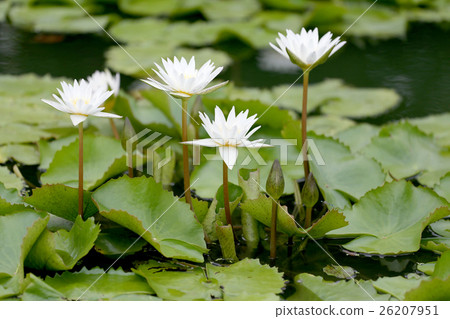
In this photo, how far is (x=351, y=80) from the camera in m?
3.08

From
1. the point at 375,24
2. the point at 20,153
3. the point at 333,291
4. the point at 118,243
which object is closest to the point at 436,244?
the point at 333,291

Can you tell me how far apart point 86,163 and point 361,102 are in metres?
1.47

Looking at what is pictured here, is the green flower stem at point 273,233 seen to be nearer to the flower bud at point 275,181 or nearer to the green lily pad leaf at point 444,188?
the flower bud at point 275,181

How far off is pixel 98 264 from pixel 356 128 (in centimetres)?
117

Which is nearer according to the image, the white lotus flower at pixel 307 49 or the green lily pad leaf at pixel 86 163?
the white lotus flower at pixel 307 49

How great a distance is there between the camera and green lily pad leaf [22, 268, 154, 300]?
131cm

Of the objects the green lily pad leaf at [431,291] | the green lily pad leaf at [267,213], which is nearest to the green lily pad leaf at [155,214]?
the green lily pad leaf at [267,213]

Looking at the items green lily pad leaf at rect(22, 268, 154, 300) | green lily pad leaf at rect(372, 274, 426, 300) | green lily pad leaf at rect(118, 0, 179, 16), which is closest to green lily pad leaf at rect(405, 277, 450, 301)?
green lily pad leaf at rect(372, 274, 426, 300)

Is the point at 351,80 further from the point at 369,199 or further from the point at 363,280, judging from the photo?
the point at 363,280

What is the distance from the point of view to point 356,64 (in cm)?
334

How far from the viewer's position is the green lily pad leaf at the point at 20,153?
2094 mm

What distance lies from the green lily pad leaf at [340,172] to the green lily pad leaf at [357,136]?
20 centimetres

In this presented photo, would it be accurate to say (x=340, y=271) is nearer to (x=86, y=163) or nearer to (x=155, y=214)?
(x=155, y=214)

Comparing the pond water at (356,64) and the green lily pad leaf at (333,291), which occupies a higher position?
the pond water at (356,64)
